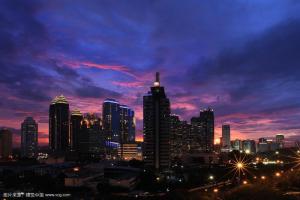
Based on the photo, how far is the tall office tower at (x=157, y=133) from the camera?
109 metres

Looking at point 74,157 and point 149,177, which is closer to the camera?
point 149,177

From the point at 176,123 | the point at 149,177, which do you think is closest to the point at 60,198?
the point at 149,177

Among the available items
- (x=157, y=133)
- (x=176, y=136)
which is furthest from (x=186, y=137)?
(x=157, y=133)

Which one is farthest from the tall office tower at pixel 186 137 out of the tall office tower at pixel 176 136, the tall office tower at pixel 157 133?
the tall office tower at pixel 157 133

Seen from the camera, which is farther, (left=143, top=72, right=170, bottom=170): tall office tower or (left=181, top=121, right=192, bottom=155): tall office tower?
(left=181, top=121, right=192, bottom=155): tall office tower

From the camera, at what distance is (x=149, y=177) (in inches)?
3223

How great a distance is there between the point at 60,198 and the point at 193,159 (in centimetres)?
7577

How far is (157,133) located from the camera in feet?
360

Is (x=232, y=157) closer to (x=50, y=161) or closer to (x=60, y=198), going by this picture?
(x=50, y=161)

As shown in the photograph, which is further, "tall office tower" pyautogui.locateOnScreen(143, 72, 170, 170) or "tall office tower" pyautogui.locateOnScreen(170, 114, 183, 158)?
"tall office tower" pyautogui.locateOnScreen(170, 114, 183, 158)

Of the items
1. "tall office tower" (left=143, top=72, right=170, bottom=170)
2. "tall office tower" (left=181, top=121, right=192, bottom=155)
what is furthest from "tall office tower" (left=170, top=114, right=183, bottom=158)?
"tall office tower" (left=143, top=72, right=170, bottom=170)

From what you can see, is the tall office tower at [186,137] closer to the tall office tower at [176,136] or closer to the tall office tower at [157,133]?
the tall office tower at [176,136]

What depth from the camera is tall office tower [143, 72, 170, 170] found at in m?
109

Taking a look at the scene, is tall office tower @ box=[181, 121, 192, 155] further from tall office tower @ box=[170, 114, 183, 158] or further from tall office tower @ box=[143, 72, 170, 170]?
tall office tower @ box=[143, 72, 170, 170]
